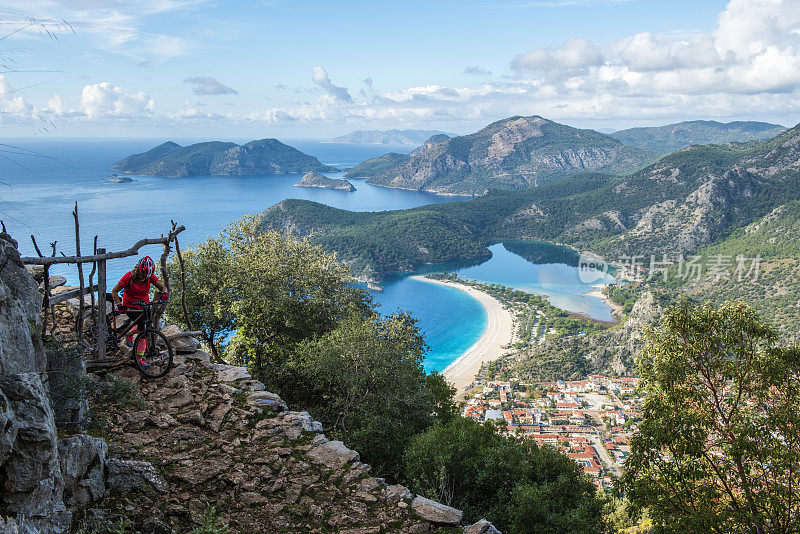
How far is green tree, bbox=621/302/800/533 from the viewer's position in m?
8.52

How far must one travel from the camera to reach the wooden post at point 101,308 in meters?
8.16

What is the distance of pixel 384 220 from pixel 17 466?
514ft

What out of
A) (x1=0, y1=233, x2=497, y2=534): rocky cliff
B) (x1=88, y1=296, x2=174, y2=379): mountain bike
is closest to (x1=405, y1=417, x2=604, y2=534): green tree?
(x1=0, y1=233, x2=497, y2=534): rocky cliff

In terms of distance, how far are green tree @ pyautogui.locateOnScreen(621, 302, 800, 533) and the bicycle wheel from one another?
31.3 feet

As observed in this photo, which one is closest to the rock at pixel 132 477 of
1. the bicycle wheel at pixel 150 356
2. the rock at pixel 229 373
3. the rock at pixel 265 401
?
the rock at pixel 265 401

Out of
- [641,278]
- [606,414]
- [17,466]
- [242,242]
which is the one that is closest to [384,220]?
[641,278]

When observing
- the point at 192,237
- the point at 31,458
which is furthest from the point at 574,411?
the point at 192,237

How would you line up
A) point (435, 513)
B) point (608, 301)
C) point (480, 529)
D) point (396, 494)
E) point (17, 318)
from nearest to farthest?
point (17, 318)
point (480, 529)
point (435, 513)
point (396, 494)
point (608, 301)

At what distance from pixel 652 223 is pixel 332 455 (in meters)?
171

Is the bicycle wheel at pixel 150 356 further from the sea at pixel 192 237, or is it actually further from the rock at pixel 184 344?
the sea at pixel 192 237

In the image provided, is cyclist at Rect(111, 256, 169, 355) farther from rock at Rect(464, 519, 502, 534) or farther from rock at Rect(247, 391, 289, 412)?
rock at Rect(464, 519, 502, 534)

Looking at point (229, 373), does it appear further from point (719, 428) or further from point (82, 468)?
point (719, 428)

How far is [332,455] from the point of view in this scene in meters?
8.34

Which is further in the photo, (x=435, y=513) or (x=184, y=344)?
(x=184, y=344)
